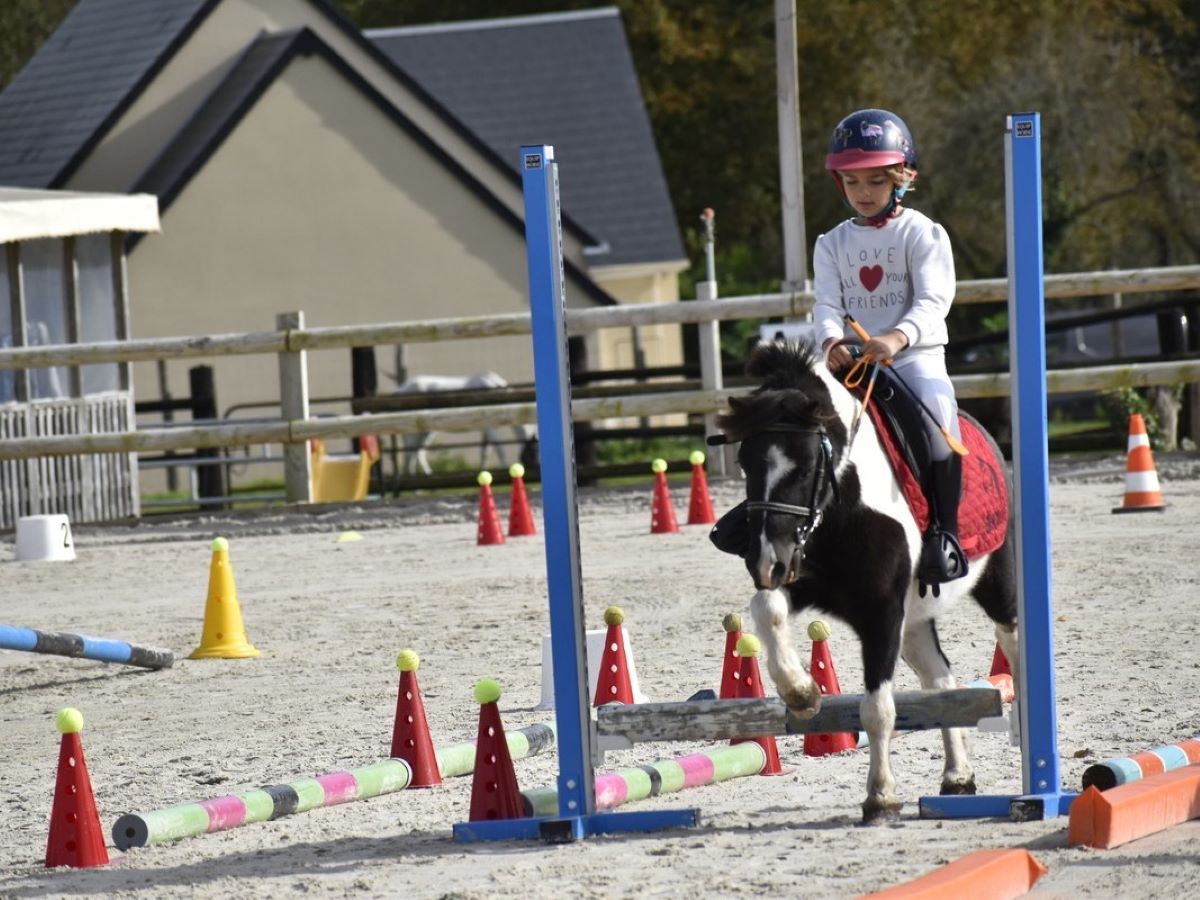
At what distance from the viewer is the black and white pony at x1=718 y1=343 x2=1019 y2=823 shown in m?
5.34

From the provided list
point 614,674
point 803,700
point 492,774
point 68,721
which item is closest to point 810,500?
point 803,700

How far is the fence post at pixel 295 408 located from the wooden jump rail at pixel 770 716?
11.1 m

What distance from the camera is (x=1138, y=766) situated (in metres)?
5.56

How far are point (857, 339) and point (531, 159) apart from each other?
108 centimetres

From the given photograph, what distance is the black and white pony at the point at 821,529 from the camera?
5.34 metres

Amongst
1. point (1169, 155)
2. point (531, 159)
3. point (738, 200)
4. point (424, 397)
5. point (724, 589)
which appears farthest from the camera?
point (738, 200)

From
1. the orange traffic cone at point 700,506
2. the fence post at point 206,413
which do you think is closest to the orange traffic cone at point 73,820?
the orange traffic cone at point 700,506

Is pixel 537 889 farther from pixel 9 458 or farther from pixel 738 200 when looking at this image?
pixel 738 200

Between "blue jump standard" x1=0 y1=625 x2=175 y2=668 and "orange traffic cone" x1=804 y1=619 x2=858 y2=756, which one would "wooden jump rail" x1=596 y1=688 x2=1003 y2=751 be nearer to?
"orange traffic cone" x1=804 y1=619 x2=858 y2=756

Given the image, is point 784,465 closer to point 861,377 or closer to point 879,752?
point 861,377

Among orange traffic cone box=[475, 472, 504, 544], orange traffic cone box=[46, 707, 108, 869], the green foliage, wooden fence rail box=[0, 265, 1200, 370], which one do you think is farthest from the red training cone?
the green foliage

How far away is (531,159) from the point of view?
5750 mm

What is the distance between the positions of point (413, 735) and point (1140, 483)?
7.62 metres

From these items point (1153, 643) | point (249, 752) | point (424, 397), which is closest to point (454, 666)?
point (249, 752)
